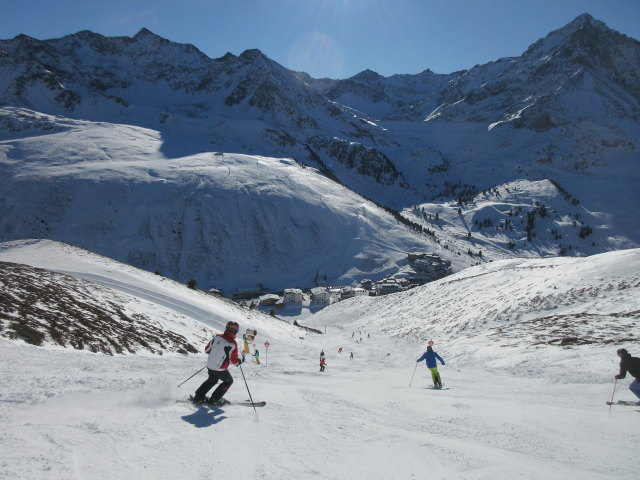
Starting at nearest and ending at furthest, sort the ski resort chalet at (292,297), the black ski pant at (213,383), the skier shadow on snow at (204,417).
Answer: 1. the skier shadow on snow at (204,417)
2. the black ski pant at (213,383)
3. the ski resort chalet at (292,297)

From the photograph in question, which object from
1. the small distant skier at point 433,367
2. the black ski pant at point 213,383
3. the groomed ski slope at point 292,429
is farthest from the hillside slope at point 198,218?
the black ski pant at point 213,383

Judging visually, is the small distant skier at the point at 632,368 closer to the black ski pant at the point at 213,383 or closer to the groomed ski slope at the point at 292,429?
the groomed ski slope at the point at 292,429

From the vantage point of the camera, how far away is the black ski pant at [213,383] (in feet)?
28.4

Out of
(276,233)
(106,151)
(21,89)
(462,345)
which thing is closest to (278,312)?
(276,233)

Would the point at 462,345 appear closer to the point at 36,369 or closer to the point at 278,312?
the point at 36,369

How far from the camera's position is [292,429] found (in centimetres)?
733

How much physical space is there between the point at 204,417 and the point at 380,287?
282ft

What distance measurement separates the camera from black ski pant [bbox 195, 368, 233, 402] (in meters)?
8.66

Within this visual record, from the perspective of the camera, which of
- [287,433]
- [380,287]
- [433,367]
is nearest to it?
[287,433]

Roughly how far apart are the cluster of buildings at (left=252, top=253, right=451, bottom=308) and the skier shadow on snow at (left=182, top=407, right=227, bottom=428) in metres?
77.7

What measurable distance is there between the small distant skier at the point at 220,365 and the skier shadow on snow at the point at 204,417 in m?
0.36

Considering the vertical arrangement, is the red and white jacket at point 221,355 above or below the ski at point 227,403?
above

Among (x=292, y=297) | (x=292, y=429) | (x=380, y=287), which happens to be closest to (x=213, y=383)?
(x=292, y=429)

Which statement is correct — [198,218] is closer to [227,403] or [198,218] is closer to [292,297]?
[292,297]
